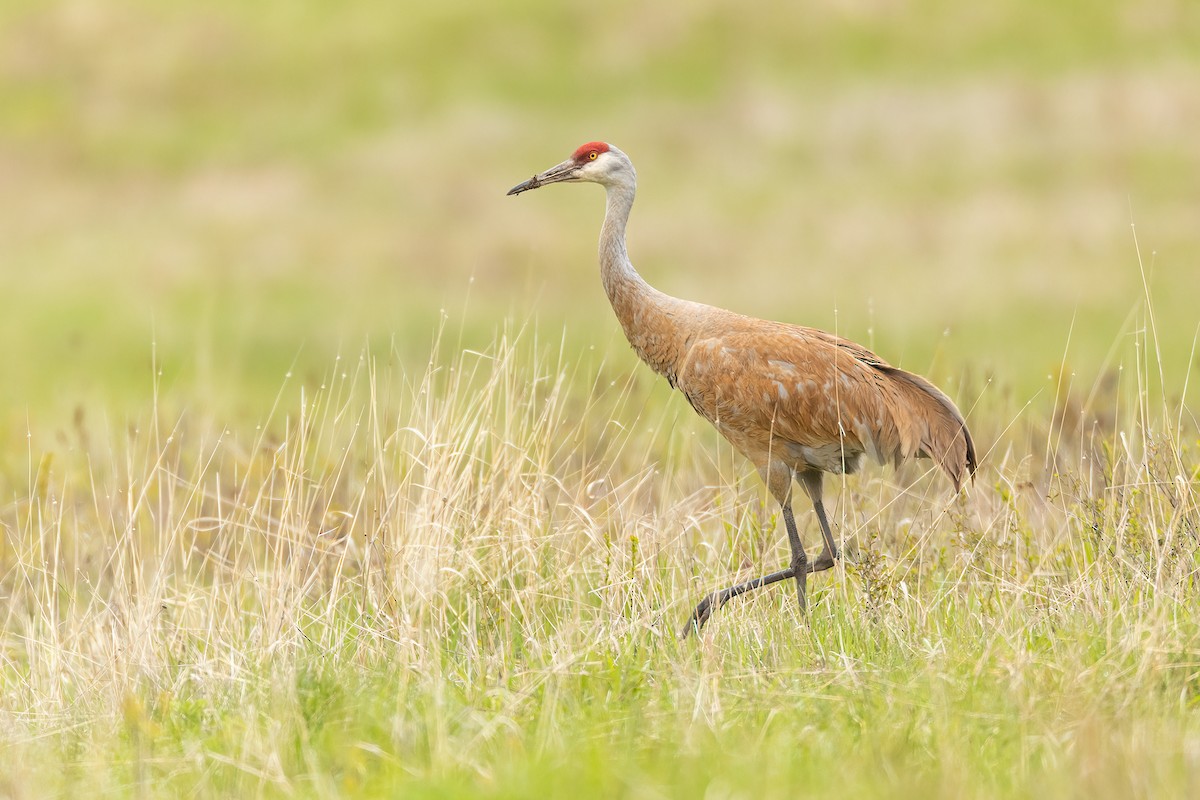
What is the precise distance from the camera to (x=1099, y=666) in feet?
13.5

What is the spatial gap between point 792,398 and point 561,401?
160cm

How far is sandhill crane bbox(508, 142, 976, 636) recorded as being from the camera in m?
5.41

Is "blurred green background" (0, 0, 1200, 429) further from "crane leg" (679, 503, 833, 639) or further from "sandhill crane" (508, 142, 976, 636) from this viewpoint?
"crane leg" (679, 503, 833, 639)

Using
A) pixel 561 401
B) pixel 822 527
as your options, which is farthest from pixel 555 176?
pixel 822 527

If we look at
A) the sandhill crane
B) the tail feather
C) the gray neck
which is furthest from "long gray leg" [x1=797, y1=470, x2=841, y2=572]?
the gray neck

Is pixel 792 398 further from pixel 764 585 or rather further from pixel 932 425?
pixel 764 585

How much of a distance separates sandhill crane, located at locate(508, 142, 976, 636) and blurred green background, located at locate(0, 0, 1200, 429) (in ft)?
16.9

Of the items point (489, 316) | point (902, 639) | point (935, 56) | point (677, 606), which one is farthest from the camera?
point (935, 56)

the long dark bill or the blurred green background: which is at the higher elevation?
the long dark bill

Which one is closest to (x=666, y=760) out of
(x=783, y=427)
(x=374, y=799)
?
(x=374, y=799)

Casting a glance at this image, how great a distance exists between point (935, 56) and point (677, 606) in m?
20.2

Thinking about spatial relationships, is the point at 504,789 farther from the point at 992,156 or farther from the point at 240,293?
the point at 992,156

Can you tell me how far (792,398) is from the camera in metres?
5.40

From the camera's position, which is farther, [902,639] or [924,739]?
[902,639]
